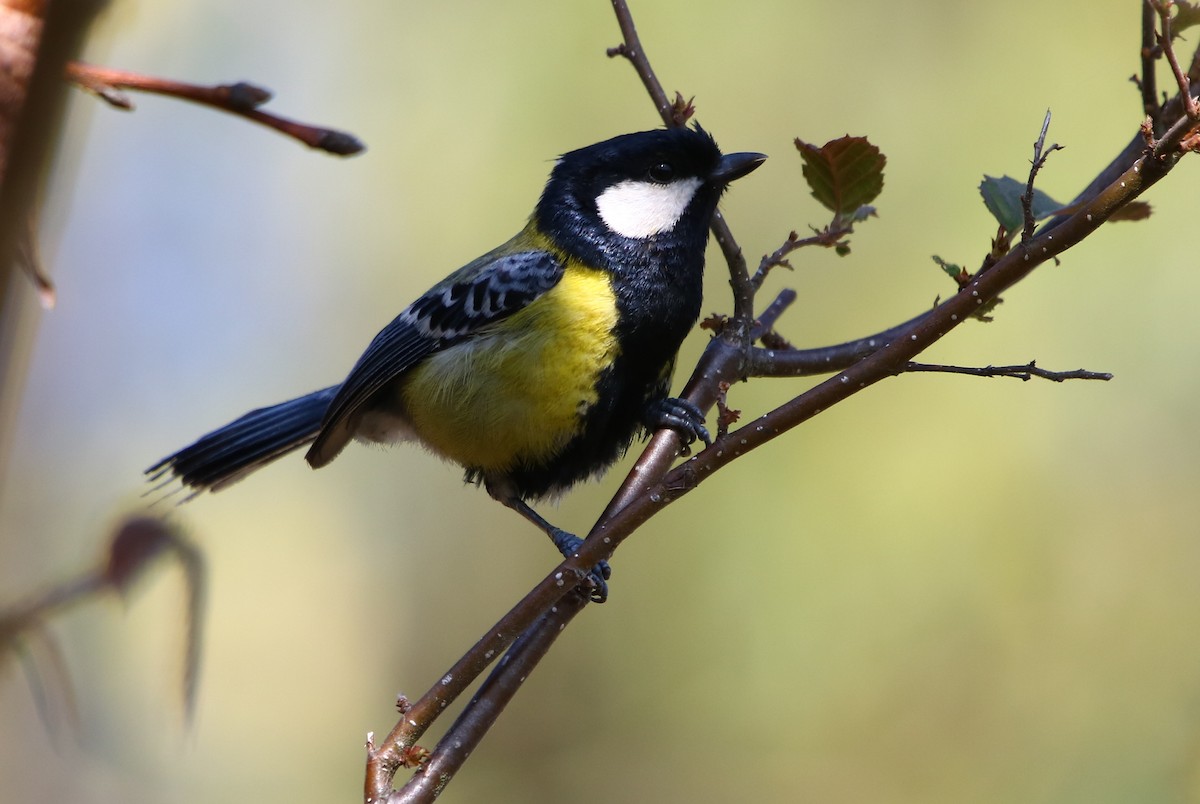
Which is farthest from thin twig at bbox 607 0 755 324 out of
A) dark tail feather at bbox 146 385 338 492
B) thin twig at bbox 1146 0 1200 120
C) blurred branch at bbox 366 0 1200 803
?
dark tail feather at bbox 146 385 338 492

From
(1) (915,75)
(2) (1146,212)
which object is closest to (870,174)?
(2) (1146,212)

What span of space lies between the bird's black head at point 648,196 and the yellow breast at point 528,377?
0.44ft

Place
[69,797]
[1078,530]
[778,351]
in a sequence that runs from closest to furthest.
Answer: [778,351] → [69,797] → [1078,530]

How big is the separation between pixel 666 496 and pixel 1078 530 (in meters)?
4.03

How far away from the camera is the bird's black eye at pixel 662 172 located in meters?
3.51

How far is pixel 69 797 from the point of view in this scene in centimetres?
505

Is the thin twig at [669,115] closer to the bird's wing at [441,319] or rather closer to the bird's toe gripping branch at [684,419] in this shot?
the bird's toe gripping branch at [684,419]

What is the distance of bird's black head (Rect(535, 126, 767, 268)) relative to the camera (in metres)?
3.44

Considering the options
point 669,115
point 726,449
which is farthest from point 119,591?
point 669,115

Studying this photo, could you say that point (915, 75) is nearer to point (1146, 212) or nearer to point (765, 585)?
point (765, 585)

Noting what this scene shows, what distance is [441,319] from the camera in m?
3.64

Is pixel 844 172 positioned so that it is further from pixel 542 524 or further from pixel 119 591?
pixel 119 591

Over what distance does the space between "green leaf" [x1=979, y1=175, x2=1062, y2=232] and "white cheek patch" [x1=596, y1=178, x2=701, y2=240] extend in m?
1.42

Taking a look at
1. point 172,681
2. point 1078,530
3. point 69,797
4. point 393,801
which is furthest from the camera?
point 1078,530
